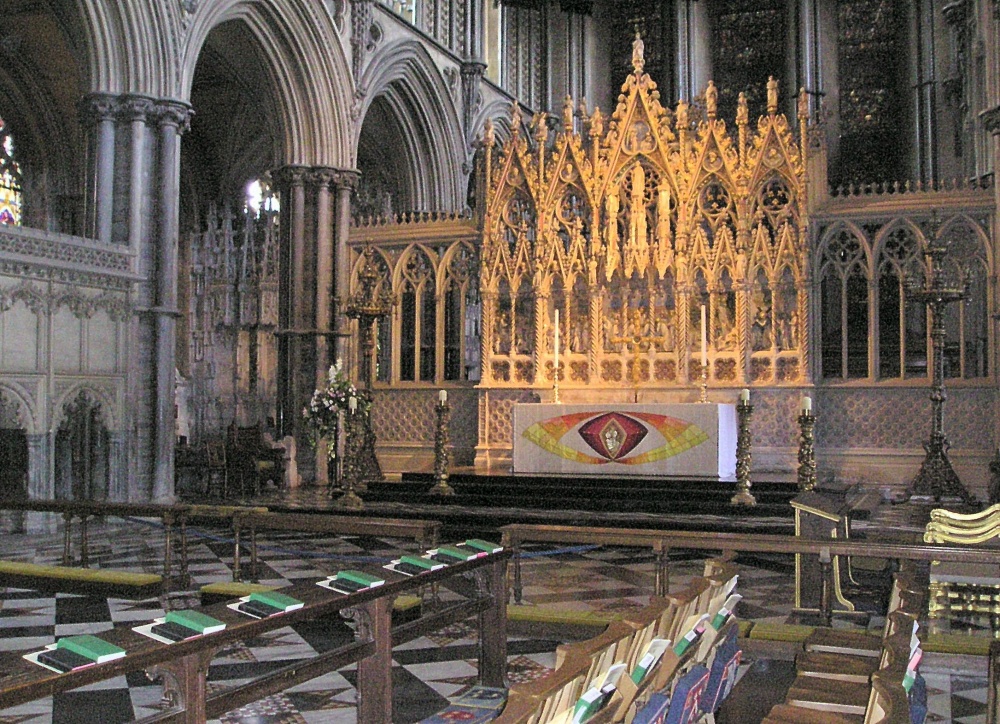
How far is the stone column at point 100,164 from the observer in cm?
1316

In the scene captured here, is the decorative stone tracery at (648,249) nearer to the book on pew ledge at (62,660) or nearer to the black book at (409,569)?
the black book at (409,569)

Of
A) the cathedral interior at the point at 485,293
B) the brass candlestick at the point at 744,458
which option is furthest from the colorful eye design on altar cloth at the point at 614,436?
the brass candlestick at the point at 744,458

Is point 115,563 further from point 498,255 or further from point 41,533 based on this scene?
point 498,255

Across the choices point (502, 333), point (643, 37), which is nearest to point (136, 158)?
point (502, 333)

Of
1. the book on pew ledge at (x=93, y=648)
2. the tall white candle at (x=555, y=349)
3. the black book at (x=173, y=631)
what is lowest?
the black book at (x=173, y=631)

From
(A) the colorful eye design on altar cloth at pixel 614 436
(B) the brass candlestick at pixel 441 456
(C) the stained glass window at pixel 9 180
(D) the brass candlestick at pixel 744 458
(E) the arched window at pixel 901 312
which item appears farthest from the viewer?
(C) the stained glass window at pixel 9 180

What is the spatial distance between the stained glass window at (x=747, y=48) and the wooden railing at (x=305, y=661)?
2130 centimetres

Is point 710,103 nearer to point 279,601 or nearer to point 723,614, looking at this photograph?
point 723,614

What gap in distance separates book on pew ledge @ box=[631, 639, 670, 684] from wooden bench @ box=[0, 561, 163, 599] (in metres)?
4.98

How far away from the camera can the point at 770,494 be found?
11172 mm

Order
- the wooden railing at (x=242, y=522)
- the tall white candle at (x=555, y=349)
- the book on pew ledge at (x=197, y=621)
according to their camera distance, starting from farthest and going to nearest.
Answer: the tall white candle at (x=555, y=349), the wooden railing at (x=242, y=522), the book on pew ledge at (x=197, y=621)

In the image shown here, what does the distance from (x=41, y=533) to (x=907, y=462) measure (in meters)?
9.94

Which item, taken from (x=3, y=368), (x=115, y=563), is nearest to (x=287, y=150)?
(x=3, y=368)

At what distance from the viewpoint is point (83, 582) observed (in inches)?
289
